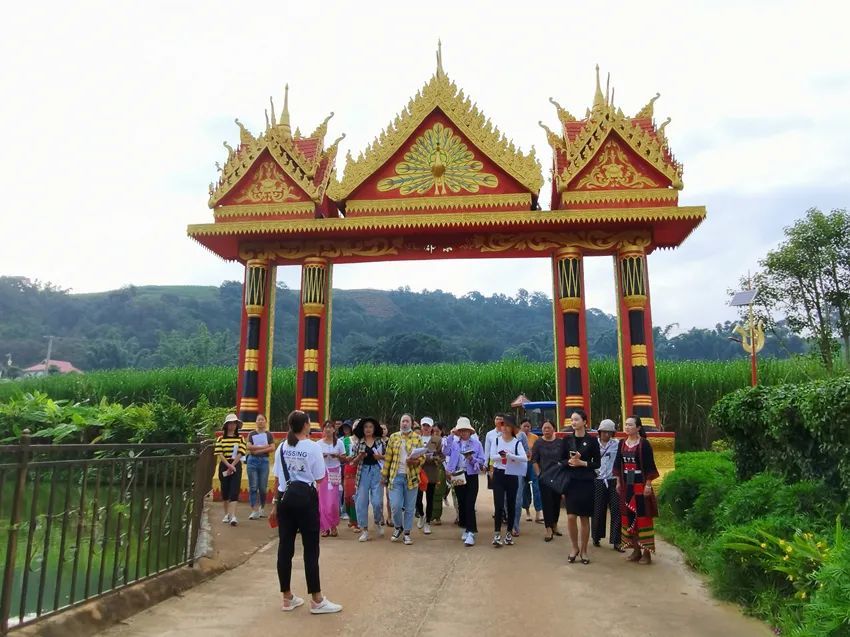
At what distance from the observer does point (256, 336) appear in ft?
40.2

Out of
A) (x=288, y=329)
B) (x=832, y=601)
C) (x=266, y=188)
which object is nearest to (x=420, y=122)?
(x=266, y=188)

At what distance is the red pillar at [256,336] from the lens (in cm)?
1203

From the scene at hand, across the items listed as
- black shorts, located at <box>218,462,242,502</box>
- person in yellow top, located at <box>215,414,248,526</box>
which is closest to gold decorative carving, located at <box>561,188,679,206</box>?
person in yellow top, located at <box>215,414,248,526</box>

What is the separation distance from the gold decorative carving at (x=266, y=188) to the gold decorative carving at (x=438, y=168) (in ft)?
6.13

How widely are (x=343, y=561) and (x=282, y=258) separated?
694 cm

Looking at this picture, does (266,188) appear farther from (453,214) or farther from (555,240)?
(555,240)

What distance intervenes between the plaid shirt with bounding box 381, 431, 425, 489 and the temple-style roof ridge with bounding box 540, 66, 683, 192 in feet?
19.6

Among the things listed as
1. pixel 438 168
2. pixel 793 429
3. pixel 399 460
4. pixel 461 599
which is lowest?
pixel 461 599

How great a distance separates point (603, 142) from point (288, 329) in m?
78.4

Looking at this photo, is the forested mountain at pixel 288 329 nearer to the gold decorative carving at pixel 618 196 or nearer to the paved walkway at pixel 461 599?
the gold decorative carving at pixel 618 196

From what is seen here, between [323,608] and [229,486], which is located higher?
[229,486]

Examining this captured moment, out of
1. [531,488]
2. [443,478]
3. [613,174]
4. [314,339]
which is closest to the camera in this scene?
[443,478]

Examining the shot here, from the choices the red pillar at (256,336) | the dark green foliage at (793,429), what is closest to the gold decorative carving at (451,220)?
the red pillar at (256,336)

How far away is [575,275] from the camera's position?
1175 centimetres
